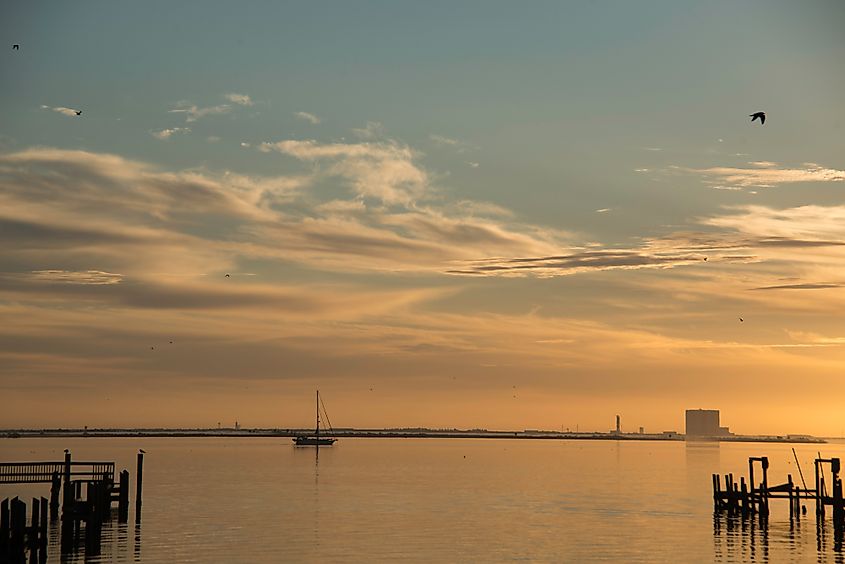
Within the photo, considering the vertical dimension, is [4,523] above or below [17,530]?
above

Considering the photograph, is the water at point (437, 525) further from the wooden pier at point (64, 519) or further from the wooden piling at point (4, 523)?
the wooden piling at point (4, 523)

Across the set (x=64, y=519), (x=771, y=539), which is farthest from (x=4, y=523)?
(x=771, y=539)

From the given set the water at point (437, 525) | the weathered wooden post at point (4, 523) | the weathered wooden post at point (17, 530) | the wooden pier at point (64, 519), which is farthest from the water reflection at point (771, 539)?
the weathered wooden post at point (4, 523)

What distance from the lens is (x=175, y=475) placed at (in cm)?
14812

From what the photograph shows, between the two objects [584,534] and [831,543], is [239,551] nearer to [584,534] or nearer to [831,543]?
[584,534]

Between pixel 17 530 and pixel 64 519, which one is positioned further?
pixel 64 519

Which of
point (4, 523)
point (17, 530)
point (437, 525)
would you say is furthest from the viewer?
point (437, 525)

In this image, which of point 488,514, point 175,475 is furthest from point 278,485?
point 488,514

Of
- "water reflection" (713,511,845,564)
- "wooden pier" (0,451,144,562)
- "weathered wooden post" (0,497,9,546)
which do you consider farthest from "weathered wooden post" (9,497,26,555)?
"water reflection" (713,511,845,564)

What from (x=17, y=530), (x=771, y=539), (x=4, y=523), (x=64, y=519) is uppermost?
(x=4, y=523)

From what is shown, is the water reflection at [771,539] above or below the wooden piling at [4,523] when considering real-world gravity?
below

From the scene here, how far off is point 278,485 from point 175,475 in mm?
29043

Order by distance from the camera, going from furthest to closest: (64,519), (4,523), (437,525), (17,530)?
(437,525) → (64,519) → (4,523) → (17,530)

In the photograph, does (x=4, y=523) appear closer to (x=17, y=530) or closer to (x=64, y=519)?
(x=17, y=530)
